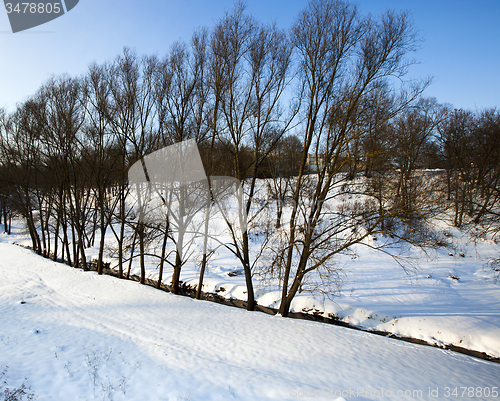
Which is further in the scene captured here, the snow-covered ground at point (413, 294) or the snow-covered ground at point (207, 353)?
the snow-covered ground at point (413, 294)

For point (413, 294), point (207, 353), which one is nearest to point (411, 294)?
point (413, 294)

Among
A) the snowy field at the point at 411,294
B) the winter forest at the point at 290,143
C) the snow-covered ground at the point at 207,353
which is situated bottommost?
the snowy field at the point at 411,294

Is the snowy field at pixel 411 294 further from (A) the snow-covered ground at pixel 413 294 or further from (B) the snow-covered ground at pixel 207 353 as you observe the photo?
(B) the snow-covered ground at pixel 207 353

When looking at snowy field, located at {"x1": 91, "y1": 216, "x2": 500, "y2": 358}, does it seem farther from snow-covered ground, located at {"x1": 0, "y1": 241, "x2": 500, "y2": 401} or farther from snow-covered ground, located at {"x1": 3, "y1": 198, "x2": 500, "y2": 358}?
snow-covered ground, located at {"x1": 0, "y1": 241, "x2": 500, "y2": 401}

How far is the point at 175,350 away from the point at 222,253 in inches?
518

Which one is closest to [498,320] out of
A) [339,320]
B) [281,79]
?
[339,320]

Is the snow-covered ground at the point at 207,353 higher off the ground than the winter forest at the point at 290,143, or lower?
lower

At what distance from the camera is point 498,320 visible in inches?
358

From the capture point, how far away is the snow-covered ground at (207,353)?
430 cm

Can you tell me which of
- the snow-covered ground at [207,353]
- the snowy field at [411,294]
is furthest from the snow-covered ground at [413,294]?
the snow-covered ground at [207,353]

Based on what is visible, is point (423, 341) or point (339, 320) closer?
point (423, 341)

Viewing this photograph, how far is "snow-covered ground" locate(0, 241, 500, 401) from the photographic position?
430 cm

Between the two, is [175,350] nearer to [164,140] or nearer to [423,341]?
[423,341]

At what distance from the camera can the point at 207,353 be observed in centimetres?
579
